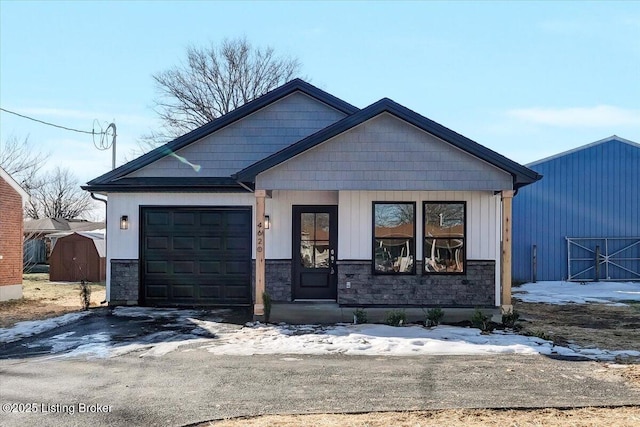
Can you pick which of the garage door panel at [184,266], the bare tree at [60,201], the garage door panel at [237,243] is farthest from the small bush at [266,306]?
the bare tree at [60,201]

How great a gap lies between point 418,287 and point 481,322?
1.71 meters

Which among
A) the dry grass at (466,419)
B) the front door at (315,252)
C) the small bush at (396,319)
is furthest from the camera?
the front door at (315,252)

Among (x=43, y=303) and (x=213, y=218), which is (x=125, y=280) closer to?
(x=213, y=218)

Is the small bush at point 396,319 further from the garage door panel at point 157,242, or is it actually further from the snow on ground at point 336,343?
the garage door panel at point 157,242

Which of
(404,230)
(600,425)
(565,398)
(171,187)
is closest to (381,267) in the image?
(404,230)

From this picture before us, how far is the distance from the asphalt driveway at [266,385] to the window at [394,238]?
396 cm

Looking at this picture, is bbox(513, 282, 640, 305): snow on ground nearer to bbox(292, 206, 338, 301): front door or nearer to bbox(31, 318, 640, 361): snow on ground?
bbox(292, 206, 338, 301): front door

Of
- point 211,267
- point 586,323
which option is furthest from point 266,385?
point 586,323

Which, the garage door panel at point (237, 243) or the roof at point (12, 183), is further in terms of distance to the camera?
the roof at point (12, 183)

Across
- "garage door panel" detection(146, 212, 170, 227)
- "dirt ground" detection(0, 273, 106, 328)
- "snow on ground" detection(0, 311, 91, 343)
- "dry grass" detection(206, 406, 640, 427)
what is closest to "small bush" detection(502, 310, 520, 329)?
"dry grass" detection(206, 406, 640, 427)

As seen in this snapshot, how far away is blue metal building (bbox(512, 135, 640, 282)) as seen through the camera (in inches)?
875

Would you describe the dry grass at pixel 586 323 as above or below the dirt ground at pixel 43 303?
above

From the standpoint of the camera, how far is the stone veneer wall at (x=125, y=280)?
14.0 meters

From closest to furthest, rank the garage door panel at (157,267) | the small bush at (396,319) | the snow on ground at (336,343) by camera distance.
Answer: the snow on ground at (336,343)
the small bush at (396,319)
the garage door panel at (157,267)
